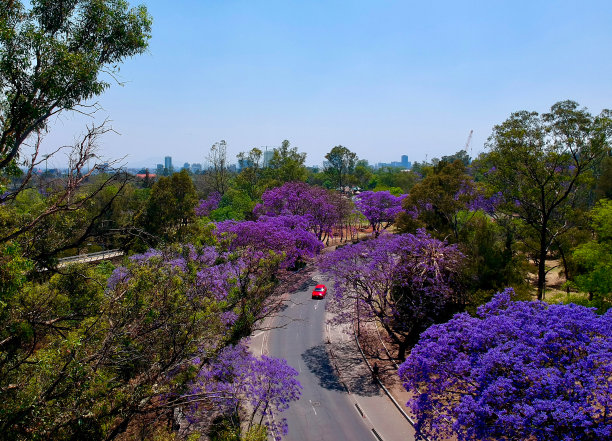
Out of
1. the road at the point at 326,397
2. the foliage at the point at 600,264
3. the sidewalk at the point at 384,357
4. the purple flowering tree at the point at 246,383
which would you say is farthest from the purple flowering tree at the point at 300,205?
the purple flowering tree at the point at 246,383

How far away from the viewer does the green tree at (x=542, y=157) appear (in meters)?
17.3

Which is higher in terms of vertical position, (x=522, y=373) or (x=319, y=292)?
(x=522, y=373)

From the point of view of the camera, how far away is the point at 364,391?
15.8 meters

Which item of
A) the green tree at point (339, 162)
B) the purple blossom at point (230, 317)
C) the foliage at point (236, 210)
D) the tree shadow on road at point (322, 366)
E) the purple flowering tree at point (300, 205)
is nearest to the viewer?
the purple blossom at point (230, 317)

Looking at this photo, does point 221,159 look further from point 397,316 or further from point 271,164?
point 397,316

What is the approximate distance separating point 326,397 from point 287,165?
36381 millimetres

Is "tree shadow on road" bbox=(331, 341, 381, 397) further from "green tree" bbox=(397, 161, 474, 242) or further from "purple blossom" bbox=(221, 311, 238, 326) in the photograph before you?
"green tree" bbox=(397, 161, 474, 242)

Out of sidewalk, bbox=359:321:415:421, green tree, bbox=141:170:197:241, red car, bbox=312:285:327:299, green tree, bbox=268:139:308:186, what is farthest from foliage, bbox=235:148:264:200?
sidewalk, bbox=359:321:415:421

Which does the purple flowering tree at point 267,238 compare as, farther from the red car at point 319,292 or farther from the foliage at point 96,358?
the foliage at point 96,358

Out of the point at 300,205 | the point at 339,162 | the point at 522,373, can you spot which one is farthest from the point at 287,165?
the point at 522,373

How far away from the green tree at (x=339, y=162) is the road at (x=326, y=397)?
49.6m

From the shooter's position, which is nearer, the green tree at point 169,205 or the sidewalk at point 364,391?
the sidewalk at point 364,391

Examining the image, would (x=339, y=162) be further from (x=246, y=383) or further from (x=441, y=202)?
(x=246, y=383)

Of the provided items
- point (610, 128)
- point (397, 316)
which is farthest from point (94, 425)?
point (610, 128)
